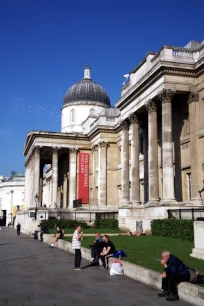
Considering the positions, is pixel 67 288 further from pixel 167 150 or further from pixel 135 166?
pixel 135 166

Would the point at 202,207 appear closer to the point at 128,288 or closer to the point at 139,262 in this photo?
the point at 139,262

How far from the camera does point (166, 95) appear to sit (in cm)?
2797

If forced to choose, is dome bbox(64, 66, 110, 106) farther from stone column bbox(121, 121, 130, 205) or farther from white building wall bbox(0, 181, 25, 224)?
white building wall bbox(0, 181, 25, 224)

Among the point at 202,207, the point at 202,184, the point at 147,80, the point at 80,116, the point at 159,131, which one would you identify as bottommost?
the point at 202,207

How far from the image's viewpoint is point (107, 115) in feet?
159

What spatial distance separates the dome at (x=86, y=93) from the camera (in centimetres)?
6575

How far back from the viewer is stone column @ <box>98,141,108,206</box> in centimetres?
4569

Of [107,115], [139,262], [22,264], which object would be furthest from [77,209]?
[139,262]

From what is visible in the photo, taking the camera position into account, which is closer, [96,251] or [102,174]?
[96,251]

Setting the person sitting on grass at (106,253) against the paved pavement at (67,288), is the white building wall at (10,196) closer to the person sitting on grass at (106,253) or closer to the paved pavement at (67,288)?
the paved pavement at (67,288)

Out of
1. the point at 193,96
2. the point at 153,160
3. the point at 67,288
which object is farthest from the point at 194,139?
the point at 67,288

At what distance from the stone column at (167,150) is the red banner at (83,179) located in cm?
2427

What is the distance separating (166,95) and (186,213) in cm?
897

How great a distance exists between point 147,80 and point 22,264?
19595mm
